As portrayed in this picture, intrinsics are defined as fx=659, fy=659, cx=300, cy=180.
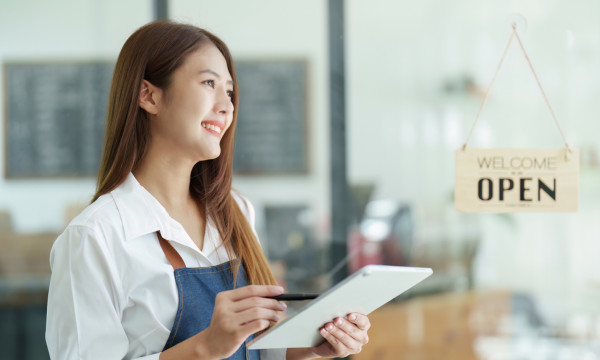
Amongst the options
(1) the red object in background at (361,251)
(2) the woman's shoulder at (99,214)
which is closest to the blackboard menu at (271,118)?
(1) the red object in background at (361,251)

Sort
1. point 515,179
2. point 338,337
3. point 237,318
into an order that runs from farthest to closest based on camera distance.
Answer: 1. point 515,179
2. point 338,337
3. point 237,318

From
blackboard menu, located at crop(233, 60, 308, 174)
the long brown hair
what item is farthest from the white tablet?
blackboard menu, located at crop(233, 60, 308, 174)

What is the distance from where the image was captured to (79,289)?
1.10 metres

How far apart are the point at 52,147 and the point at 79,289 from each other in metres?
1.88

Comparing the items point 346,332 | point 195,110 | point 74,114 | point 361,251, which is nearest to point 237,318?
point 346,332

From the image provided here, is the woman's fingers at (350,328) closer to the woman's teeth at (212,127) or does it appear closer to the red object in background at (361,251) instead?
the woman's teeth at (212,127)

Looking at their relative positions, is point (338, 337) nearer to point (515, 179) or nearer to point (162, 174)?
point (162, 174)

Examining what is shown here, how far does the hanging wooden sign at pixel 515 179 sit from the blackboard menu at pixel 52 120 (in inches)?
66.6

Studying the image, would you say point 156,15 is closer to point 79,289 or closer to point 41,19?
point 41,19

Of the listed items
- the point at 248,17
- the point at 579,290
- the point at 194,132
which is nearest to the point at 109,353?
the point at 194,132

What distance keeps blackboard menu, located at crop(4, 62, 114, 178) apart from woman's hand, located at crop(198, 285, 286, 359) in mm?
1890

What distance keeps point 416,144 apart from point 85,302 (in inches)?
68.9

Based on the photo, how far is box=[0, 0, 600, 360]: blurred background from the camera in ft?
8.29

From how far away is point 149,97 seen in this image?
50.6 inches
